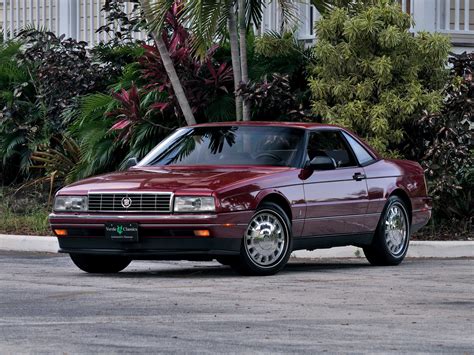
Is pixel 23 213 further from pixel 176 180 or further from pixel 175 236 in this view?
pixel 175 236

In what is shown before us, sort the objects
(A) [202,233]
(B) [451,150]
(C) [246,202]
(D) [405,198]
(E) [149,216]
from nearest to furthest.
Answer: (A) [202,233] → (E) [149,216] → (C) [246,202] → (D) [405,198] → (B) [451,150]

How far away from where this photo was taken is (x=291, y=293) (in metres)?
11.2

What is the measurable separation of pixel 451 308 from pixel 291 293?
1.47 meters

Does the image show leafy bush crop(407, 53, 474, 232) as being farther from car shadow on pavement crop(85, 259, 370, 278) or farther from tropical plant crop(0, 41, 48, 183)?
tropical plant crop(0, 41, 48, 183)

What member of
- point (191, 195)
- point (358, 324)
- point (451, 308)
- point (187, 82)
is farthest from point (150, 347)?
point (187, 82)

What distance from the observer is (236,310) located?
10016 mm

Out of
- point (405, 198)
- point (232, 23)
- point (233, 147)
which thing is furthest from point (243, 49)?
point (233, 147)

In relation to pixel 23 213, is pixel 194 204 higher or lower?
higher

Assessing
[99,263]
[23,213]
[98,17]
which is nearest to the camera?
[99,263]

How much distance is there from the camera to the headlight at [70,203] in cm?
1275

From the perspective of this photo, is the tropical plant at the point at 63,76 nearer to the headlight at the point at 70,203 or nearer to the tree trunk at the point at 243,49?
the tree trunk at the point at 243,49

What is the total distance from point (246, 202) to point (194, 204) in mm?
491

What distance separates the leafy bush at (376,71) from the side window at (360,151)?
8.44ft

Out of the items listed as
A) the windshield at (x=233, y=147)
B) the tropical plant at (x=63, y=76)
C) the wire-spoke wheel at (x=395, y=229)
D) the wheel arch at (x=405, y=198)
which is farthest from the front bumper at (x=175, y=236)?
the tropical plant at (x=63, y=76)
